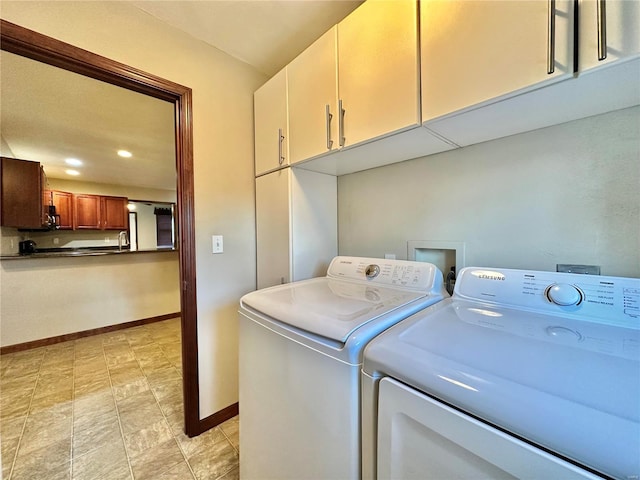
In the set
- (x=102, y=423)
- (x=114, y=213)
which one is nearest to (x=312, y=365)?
(x=102, y=423)

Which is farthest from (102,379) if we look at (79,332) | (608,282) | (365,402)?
(608,282)

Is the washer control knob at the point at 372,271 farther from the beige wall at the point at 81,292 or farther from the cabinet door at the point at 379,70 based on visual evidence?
the beige wall at the point at 81,292

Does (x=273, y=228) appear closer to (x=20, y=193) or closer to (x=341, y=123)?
(x=341, y=123)

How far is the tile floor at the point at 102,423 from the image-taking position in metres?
1.31

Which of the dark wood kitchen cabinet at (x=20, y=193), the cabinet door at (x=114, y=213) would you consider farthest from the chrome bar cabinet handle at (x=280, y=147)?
the cabinet door at (x=114, y=213)

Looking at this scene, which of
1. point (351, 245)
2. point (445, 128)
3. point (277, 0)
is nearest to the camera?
point (445, 128)

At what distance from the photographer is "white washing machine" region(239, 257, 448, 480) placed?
0.68m

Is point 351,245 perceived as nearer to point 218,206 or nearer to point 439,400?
point 218,206

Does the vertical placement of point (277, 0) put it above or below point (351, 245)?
above

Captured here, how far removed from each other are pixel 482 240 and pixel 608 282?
0.43m

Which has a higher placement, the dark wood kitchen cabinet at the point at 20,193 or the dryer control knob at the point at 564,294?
the dark wood kitchen cabinet at the point at 20,193

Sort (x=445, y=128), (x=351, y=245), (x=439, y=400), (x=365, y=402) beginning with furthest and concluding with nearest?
(x=351, y=245) → (x=445, y=128) → (x=365, y=402) → (x=439, y=400)

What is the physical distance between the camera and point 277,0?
125cm

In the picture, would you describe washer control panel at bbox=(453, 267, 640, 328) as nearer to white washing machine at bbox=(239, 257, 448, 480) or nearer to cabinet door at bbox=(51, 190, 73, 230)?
white washing machine at bbox=(239, 257, 448, 480)
